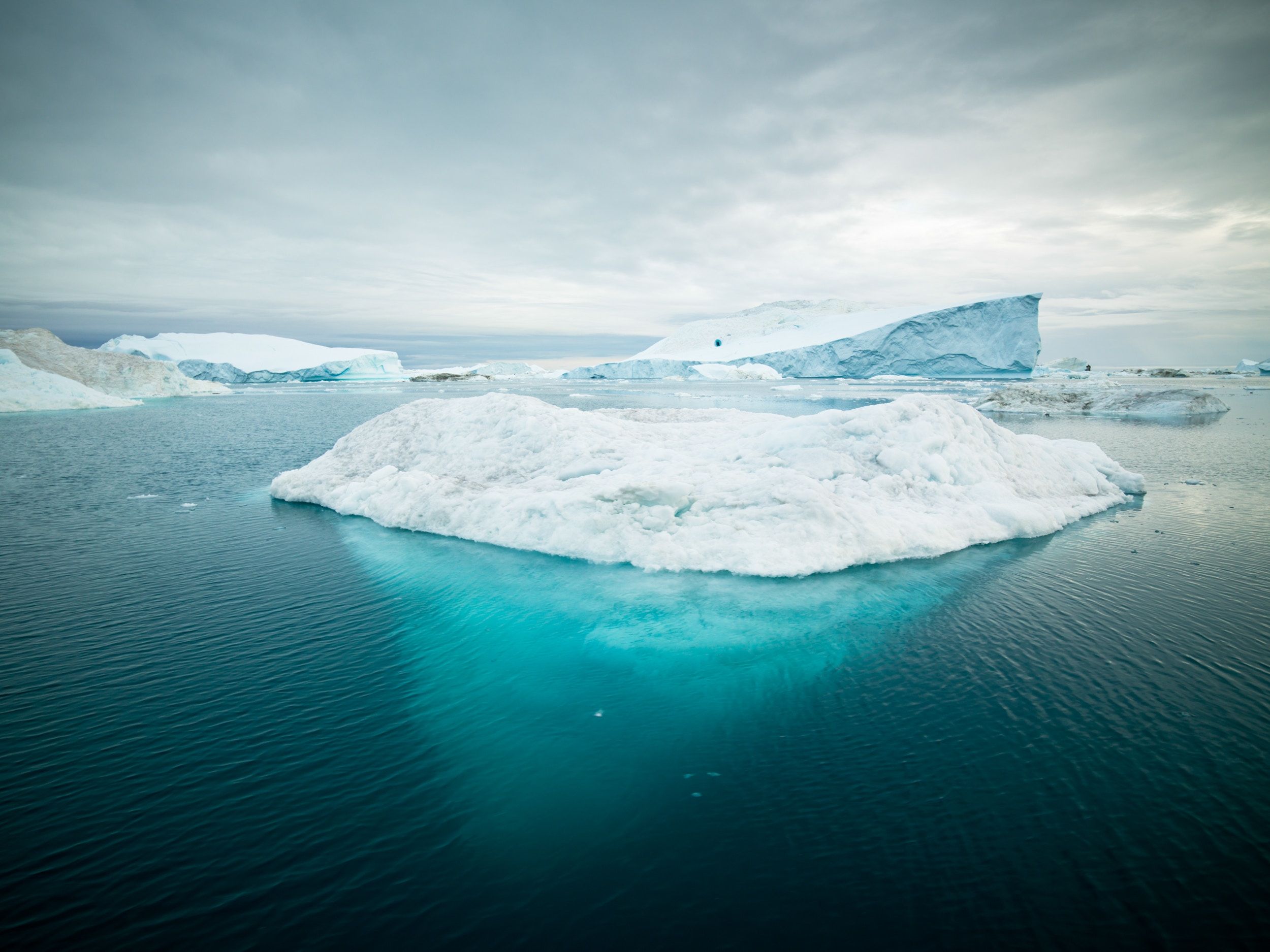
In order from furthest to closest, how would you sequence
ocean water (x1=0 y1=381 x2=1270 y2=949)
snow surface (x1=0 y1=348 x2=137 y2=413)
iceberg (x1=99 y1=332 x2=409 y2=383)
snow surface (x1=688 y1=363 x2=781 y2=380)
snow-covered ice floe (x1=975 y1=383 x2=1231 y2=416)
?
snow surface (x1=688 y1=363 x2=781 y2=380)
iceberg (x1=99 y1=332 x2=409 y2=383)
snow surface (x1=0 y1=348 x2=137 y2=413)
snow-covered ice floe (x1=975 y1=383 x2=1231 y2=416)
ocean water (x1=0 y1=381 x2=1270 y2=949)

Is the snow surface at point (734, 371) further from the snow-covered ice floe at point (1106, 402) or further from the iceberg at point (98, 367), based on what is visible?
the iceberg at point (98, 367)

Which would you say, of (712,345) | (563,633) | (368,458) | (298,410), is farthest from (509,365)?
(563,633)

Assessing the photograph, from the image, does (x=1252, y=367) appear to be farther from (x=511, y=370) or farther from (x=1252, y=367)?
(x=511, y=370)

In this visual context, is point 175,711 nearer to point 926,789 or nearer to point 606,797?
point 606,797

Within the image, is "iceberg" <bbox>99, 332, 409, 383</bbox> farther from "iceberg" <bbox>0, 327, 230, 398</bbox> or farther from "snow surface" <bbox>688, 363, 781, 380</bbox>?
"snow surface" <bbox>688, 363, 781, 380</bbox>

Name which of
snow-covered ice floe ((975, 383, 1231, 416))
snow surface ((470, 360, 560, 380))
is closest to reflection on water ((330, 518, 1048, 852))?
snow-covered ice floe ((975, 383, 1231, 416))

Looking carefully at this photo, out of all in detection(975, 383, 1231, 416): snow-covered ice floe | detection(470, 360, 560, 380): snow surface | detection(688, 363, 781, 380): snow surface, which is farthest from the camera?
detection(470, 360, 560, 380): snow surface

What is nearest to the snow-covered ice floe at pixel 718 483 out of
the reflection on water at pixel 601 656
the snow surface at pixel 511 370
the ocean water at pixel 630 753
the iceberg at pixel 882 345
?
the reflection on water at pixel 601 656
